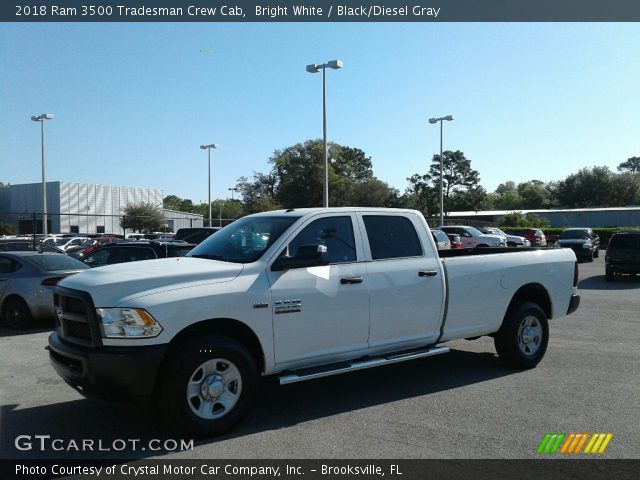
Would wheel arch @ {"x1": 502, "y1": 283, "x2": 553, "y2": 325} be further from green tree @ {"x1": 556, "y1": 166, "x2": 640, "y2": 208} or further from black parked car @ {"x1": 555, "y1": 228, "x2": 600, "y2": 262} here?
green tree @ {"x1": 556, "y1": 166, "x2": 640, "y2": 208}

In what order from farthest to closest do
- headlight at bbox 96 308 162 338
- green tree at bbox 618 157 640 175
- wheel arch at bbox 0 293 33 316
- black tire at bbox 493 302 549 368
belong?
green tree at bbox 618 157 640 175 < wheel arch at bbox 0 293 33 316 < black tire at bbox 493 302 549 368 < headlight at bbox 96 308 162 338

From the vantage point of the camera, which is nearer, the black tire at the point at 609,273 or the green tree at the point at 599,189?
the black tire at the point at 609,273

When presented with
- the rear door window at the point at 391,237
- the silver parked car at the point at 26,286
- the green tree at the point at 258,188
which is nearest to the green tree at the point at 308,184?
the green tree at the point at 258,188

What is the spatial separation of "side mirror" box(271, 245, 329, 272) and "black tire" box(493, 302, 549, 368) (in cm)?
309

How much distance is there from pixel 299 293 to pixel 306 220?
83cm

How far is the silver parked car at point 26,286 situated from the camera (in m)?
10.3

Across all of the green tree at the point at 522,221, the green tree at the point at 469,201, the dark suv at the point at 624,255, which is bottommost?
the dark suv at the point at 624,255

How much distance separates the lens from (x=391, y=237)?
6422 mm

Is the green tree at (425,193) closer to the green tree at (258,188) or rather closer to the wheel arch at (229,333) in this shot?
the green tree at (258,188)

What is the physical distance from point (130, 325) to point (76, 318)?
630 millimetres

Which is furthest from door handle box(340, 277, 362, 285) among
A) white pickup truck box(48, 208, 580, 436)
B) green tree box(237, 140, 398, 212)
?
green tree box(237, 140, 398, 212)

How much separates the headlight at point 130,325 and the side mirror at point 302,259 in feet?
4.03

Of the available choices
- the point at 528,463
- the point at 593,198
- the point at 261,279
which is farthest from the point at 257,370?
the point at 593,198

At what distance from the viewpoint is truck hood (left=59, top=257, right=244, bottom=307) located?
15.7 feet
